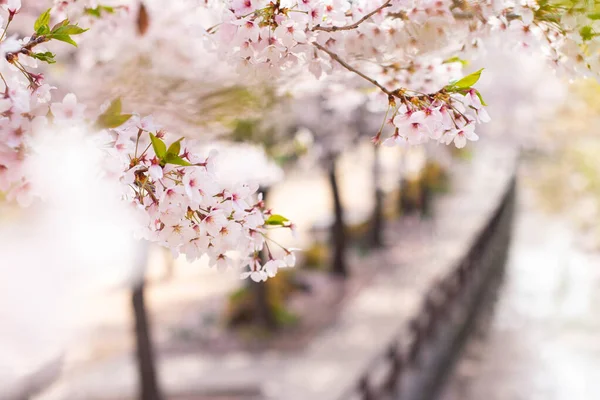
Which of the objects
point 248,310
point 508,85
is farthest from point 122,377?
point 508,85

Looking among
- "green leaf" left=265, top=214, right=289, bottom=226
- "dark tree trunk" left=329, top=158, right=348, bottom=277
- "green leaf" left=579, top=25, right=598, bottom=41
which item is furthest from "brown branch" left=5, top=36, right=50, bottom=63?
"dark tree trunk" left=329, top=158, right=348, bottom=277

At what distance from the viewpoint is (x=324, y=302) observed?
1023 cm

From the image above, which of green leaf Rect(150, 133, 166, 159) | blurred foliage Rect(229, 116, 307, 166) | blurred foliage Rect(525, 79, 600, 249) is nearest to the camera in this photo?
green leaf Rect(150, 133, 166, 159)

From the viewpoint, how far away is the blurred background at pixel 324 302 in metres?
3.59

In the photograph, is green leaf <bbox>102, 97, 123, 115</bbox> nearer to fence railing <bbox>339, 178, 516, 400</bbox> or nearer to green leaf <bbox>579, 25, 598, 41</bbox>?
green leaf <bbox>579, 25, 598, 41</bbox>

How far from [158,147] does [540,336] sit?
35.6ft

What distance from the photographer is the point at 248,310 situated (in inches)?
368

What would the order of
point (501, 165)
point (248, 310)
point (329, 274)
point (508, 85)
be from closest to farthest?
point (248, 310), point (329, 274), point (508, 85), point (501, 165)

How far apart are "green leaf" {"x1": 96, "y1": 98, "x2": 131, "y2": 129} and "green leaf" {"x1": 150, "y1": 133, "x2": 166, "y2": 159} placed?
14 cm

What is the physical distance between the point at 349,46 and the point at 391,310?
7994 mm

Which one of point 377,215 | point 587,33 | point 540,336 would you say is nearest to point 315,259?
point 377,215

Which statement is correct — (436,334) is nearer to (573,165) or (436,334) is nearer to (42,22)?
(42,22)

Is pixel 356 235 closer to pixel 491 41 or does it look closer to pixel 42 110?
pixel 491 41

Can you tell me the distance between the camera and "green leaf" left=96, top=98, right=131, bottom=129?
5.40 feet
